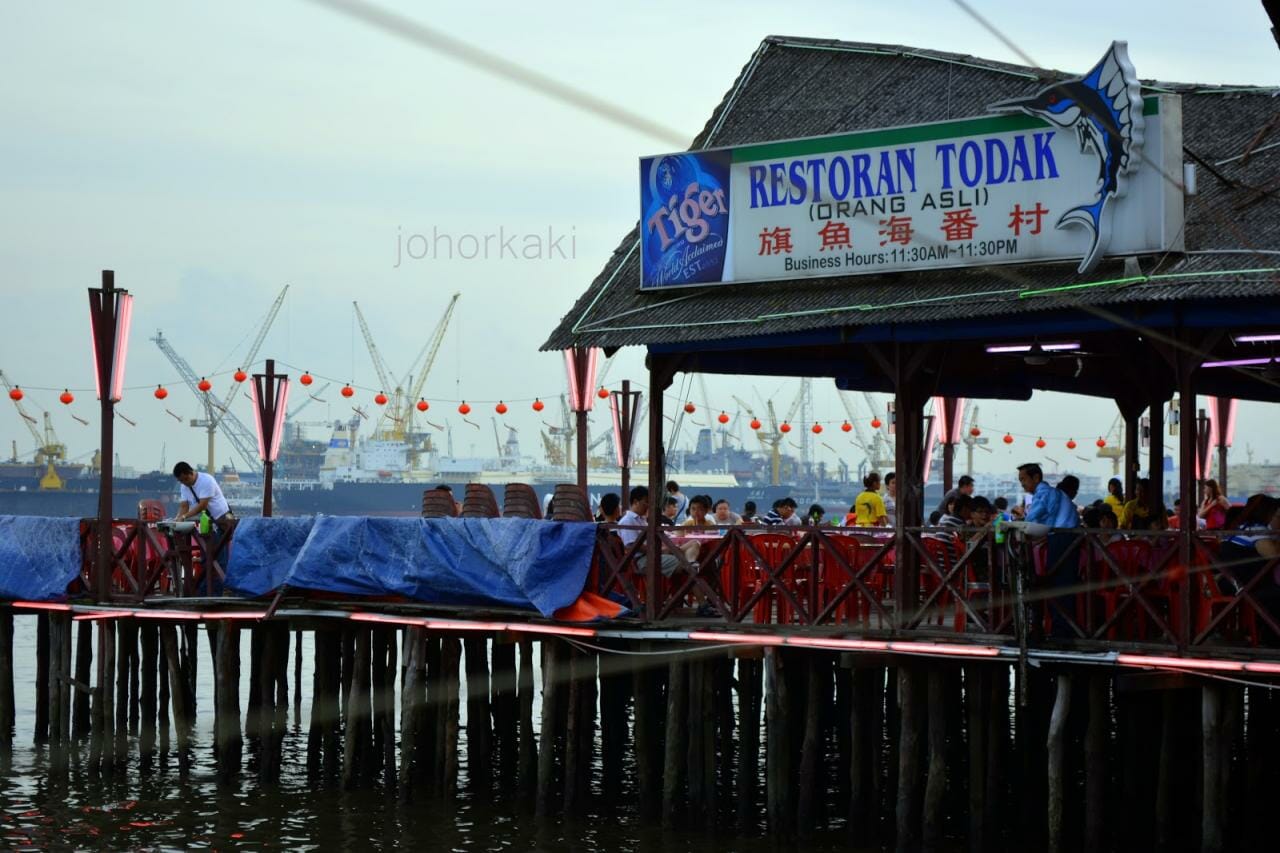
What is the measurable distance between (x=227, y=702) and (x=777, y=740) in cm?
713

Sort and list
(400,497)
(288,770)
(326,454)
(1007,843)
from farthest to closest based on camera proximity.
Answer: (326,454) → (400,497) → (288,770) → (1007,843)

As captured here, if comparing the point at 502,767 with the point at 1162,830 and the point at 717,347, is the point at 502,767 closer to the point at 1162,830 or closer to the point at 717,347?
the point at 717,347

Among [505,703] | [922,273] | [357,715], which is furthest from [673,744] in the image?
[922,273]

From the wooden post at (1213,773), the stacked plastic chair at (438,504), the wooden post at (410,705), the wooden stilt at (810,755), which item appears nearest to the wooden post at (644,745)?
the wooden stilt at (810,755)

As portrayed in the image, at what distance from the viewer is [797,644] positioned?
52.2ft

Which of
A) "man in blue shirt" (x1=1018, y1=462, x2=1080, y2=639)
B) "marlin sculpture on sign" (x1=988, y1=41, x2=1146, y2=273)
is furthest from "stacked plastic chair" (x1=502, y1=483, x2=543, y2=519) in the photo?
"marlin sculpture on sign" (x1=988, y1=41, x2=1146, y2=273)

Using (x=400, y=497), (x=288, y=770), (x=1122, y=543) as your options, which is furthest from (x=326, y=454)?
(x=1122, y=543)

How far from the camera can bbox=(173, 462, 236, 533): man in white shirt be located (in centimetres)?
2025

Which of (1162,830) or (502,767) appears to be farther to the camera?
(502,767)

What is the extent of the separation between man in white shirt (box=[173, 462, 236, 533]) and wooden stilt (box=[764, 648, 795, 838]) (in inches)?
280

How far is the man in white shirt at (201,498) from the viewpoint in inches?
797

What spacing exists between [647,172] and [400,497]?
354ft

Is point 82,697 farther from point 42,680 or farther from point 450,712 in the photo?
point 450,712

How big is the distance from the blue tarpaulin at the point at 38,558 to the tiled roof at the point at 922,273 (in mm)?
7162
